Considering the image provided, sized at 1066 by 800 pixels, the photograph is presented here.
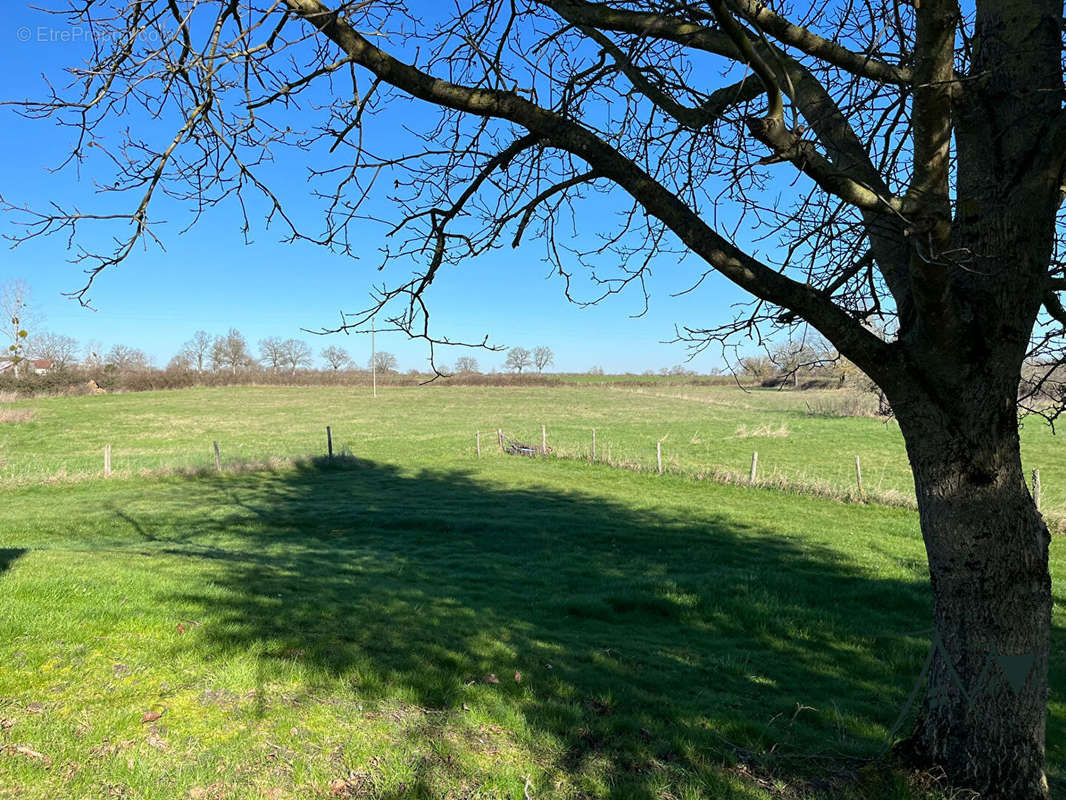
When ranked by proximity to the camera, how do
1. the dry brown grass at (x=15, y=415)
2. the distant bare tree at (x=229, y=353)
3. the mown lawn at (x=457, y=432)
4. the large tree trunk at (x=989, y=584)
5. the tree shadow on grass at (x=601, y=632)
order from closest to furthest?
1. the large tree trunk at (x=989, y=584)
2. the tree shadow on grass at (x=601, y=632)
3. the mown lawn at (x=457, y=432)
4. the dry brown grass at (x=15, y=415)
5. the distant bare tree at (x=229, y=353)

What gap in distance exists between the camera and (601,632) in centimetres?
721

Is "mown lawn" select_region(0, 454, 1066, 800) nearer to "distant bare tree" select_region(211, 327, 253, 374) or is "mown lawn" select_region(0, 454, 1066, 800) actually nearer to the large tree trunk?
the large tree trunk

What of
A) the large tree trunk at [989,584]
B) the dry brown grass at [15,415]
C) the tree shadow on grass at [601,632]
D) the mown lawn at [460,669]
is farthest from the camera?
the dry brown grass at [15,415]

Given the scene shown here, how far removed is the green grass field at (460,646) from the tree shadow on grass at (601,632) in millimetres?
39

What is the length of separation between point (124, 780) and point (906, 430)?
Result: 4.69 meters

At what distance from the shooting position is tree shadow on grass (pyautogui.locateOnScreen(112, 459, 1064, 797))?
4.41m

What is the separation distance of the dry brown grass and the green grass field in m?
31.4

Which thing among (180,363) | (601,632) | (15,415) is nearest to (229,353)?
(180,363)

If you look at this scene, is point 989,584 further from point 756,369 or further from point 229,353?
point 229,353

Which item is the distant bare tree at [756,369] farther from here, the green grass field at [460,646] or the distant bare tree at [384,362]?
the distant bare tree at [384,362]

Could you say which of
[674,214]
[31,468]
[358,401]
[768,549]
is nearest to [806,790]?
[674,214]

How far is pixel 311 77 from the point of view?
3453 mm

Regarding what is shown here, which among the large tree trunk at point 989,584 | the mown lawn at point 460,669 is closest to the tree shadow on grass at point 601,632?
the mown lawn at point 460,669

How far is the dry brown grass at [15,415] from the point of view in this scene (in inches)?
1692
